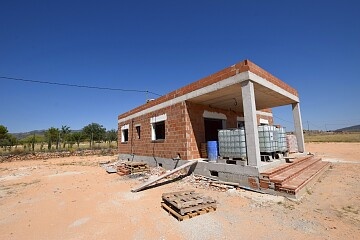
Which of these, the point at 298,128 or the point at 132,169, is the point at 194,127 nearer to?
the point at 132,169

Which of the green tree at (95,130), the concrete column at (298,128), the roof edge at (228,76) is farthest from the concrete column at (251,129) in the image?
the green tree at (95,130)

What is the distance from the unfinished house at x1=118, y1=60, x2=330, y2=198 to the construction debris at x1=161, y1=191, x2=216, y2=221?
209 centimetres

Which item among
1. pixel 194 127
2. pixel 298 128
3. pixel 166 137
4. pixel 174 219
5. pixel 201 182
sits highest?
pixel 194 127

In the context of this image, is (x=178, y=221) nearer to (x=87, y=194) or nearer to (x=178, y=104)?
(x=87, y=194)

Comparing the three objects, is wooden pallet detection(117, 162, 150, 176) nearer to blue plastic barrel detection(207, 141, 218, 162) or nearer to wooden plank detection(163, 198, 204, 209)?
blue plastic barrel detection(207, 141, 218, 162)

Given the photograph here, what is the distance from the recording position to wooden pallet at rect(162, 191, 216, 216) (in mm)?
4371

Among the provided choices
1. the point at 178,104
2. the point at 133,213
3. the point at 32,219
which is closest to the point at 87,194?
the point at 32,219

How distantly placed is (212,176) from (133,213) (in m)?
3.66

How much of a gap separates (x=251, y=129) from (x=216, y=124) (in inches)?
270

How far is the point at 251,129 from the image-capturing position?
623 centimetres

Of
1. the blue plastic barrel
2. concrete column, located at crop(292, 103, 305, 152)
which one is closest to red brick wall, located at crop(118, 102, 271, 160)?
the blue plastic barrel

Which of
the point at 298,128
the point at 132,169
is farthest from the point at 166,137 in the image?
the point at 298,128

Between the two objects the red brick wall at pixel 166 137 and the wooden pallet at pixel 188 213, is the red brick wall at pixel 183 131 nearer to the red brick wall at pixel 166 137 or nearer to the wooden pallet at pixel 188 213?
the red brick wall at pixel 166 137

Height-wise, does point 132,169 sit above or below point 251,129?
below
